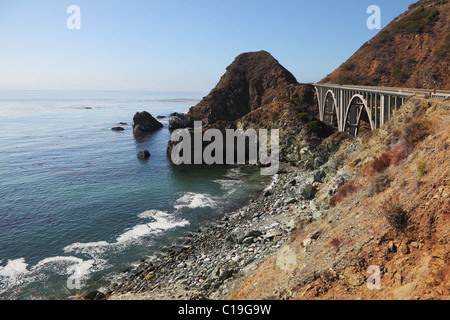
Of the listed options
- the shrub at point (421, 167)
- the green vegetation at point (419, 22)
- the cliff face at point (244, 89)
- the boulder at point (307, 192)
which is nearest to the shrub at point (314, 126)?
the boulder at point (307, 192)

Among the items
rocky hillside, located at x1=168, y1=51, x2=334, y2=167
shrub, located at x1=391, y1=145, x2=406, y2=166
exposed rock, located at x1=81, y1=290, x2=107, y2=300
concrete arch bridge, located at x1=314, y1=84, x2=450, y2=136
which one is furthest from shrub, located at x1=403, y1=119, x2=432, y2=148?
rocky hillside, located at x1=168, y1=51, x2=334, y2=167

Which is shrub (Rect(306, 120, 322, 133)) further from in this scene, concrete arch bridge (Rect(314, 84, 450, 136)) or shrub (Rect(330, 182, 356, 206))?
shrub (Rect(330, 182, 356, 206))

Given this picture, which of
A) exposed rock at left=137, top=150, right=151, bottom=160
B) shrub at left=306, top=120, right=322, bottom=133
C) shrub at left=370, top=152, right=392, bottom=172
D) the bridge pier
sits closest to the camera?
shrub at left=370, top=152, right=392, bottom=172

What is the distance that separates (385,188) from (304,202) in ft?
53.4

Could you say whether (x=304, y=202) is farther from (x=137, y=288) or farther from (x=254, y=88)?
→ (x=254, y=88)

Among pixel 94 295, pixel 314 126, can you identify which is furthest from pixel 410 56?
pixel 94 295

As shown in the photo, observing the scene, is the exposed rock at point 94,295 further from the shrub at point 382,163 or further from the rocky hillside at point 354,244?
the shrub at point 382,163

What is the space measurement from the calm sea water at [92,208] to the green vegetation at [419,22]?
7917cm

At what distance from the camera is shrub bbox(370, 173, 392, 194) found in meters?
16.6

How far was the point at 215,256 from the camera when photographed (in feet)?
82.3

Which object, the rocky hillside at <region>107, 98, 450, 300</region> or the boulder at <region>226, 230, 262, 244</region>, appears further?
the boulder at <region>226, 230, 262, 244</region>
